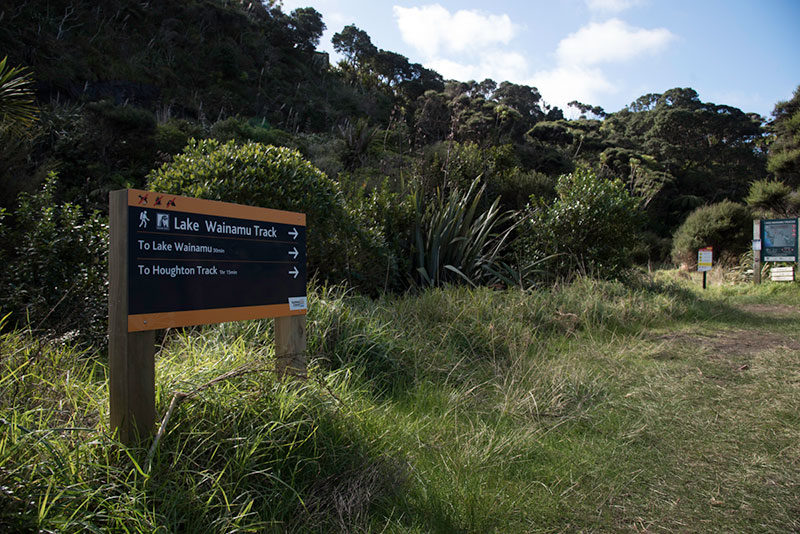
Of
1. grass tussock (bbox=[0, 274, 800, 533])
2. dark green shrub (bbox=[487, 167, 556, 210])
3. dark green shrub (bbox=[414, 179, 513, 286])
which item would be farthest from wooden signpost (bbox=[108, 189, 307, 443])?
dark green shrub (bbox=[487, 167, 556, 210])

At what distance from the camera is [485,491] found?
95.7 inches

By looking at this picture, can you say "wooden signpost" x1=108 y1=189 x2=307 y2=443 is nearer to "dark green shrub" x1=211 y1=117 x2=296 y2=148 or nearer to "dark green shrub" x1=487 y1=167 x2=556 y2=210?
"dark green shrub" x1=487 y1=167 x2=556 y2=210

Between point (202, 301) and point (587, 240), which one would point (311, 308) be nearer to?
point (202, 301)

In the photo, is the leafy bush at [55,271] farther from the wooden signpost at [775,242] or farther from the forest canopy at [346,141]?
the wooden signpost at [775,242]

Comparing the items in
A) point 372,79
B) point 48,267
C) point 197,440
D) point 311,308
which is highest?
point 372,79

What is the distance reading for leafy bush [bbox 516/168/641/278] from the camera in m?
8.70

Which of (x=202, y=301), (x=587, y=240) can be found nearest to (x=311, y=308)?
(x=202, y=301)

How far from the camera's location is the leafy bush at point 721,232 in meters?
15.8

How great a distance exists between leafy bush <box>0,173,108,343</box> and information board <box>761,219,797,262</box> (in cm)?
1374

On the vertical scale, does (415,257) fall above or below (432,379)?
above

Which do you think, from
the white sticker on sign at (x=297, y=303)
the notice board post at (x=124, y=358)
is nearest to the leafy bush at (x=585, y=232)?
the white sticker on sign at (x=297, y=303)

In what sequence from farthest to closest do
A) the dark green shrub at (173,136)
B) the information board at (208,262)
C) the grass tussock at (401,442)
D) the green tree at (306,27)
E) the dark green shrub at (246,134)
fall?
the green tree at (306,27) < the dark green shrub at (246,134) < the dark green shrub at (173,136) < the information board at (208,262) < the grass tussock at (401,442)

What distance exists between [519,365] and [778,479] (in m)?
1.92

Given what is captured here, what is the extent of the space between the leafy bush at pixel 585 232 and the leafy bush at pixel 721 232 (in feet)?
28.3
